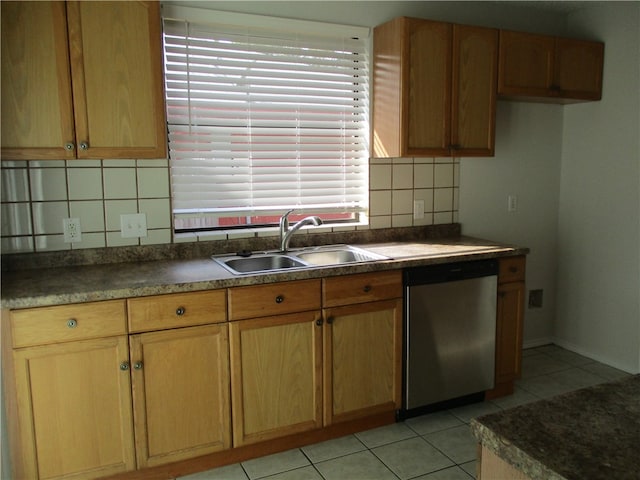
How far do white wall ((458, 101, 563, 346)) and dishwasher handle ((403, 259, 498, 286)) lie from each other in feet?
2.21

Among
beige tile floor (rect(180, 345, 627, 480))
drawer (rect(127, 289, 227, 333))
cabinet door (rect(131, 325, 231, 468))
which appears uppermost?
drawer (rect(127, 289, 227, 333))

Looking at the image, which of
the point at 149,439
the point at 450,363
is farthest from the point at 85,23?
the point at 450,363

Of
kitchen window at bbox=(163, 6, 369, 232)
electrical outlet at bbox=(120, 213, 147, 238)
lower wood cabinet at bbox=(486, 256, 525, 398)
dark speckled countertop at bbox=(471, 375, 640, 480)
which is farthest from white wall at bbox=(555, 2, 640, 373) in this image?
electrical outlet at bbox=(120, 213, 147, 238)

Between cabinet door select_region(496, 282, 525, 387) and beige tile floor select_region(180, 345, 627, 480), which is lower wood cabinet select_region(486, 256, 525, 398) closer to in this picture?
cabinet door select_region(496, 282, 525, 387)

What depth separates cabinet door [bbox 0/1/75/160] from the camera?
2035mm

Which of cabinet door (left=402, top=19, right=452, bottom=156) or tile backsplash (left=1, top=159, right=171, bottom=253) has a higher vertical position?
cabinet door (left=402, top=19, right=452, bottom=156)

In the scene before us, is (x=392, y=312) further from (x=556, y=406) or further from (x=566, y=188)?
(x=566, y=188)

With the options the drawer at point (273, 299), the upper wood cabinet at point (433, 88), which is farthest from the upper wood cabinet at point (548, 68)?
the drawer at point (273, 299)

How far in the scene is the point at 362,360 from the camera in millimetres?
2568

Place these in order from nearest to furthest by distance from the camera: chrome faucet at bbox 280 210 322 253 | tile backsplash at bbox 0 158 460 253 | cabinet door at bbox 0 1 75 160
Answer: cabinet door at bbox 0 1 75 160
tile backsplash at bbox 0 158 460 253
chrome faucet at bbox 280 210 322 253

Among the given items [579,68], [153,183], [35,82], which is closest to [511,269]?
[579,68]

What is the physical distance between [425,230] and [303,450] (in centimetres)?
152

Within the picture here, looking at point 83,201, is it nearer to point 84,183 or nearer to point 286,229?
point 84,183

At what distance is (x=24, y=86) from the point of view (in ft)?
6.77
